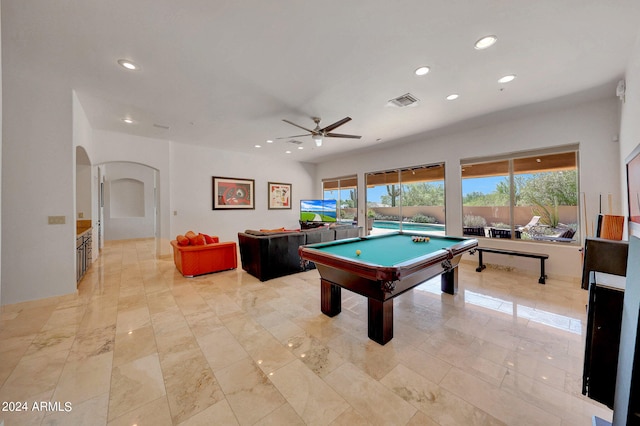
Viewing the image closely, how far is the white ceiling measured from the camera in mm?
2100

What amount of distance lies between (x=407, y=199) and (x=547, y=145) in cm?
305

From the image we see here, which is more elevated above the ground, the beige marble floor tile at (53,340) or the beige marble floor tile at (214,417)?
the beige marble floor tile at (214,417)

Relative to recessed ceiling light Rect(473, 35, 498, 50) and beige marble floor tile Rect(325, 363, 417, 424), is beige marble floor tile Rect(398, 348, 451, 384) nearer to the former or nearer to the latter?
beige marble floor tile Rect(325, 363, 417, 424)

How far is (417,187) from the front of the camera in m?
6.55

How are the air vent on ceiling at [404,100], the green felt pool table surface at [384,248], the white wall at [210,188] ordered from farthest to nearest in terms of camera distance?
the white wall at [210,188] < the air vent on ceiling at [404,100] < the green felt pool table surface at [384,248]

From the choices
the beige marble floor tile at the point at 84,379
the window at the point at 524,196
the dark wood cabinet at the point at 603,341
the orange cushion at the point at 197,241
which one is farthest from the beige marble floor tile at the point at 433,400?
the window at the point at 524,196

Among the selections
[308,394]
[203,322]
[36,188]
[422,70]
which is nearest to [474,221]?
[422,70]

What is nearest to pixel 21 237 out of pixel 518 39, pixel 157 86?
pixel 157 86

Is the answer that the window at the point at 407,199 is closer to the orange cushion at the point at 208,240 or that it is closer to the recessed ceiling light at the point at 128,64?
the orange cushion at the point at 208,240

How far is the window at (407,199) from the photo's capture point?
6.17m

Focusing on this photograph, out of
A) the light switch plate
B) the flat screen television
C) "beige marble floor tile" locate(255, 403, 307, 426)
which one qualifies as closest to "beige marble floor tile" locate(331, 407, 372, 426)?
"beige marble floor tile" locate(255, 403, 307, 426)

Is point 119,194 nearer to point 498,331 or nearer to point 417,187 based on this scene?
point 417,187

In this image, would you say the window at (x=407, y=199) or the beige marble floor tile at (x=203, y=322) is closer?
the beige marble floor tile at (x=203, y=322)

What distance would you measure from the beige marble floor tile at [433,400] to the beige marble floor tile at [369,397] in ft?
0.23
